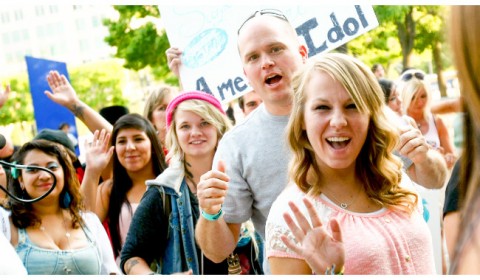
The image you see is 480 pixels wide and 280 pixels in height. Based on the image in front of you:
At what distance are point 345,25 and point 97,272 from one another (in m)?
1.67

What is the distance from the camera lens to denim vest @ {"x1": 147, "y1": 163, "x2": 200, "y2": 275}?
2.81m

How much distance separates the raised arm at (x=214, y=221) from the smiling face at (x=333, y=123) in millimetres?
323

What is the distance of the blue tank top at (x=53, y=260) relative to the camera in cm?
296

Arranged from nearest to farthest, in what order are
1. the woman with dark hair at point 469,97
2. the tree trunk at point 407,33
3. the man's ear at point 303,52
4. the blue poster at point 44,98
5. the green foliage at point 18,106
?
the woman with dark hair at point 469,97 < the man's ear at point 303,52 < the blue poster at point 44,98 < the tree trunk at point 407,33 < the green foliage at point 18,106

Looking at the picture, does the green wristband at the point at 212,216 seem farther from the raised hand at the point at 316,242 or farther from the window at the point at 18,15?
the window at the point at 18,15

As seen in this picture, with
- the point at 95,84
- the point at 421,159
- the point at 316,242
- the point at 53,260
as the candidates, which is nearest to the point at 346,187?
the point at 316,242

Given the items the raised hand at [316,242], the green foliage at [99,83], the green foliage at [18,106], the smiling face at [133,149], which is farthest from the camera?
the green foliage at [99,83]

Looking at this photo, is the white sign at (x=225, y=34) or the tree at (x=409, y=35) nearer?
the white sign at (x=225, y=34)

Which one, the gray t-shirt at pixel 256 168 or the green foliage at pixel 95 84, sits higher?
the green foliage at pixel 95 84

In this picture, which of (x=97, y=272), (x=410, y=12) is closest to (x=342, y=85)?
(x=97, y=272)

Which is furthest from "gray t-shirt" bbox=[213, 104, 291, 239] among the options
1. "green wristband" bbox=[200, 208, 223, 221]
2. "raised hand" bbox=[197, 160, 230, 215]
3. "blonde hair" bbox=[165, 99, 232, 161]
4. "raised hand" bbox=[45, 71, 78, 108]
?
"raised hand" bbox=[45, 71, 78, 108]

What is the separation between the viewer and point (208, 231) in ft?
7.41

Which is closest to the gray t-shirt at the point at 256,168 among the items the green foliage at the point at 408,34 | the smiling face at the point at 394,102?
the smiling face at the point at 394,102

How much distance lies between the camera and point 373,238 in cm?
179
